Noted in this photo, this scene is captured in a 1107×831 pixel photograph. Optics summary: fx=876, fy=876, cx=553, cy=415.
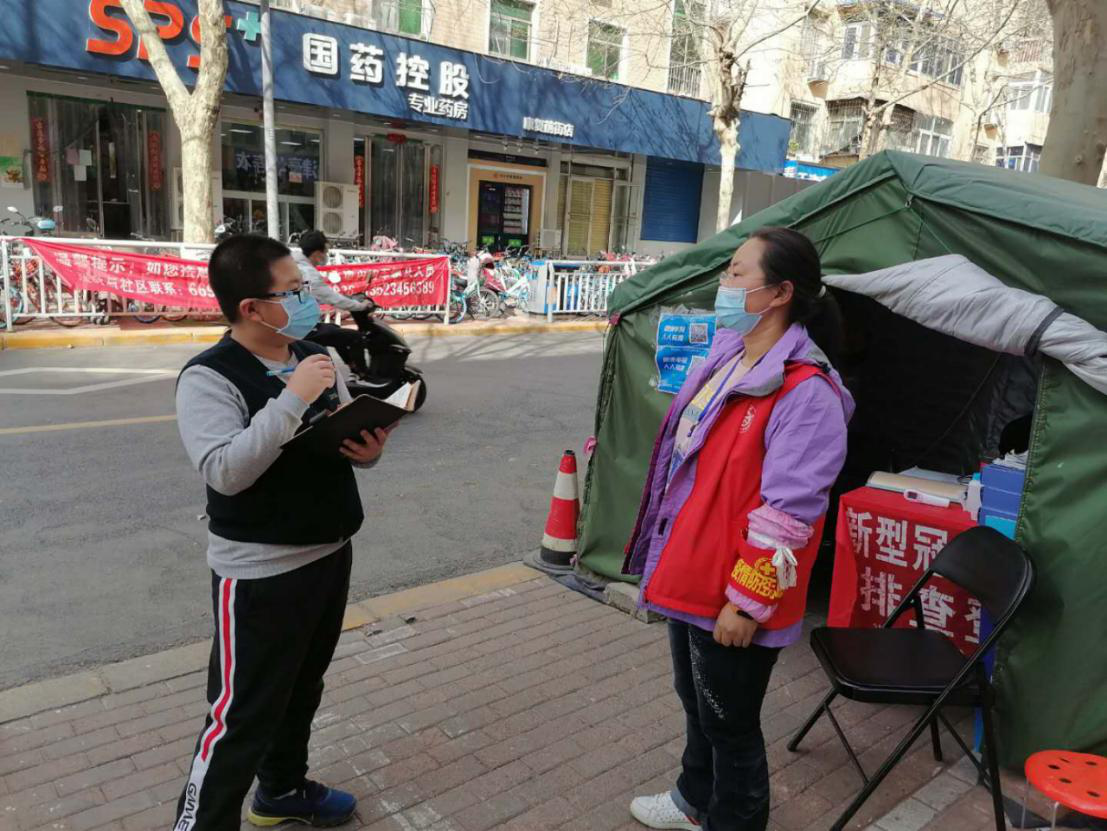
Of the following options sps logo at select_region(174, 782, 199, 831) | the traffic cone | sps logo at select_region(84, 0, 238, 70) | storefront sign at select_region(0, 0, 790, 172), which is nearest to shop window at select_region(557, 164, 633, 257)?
storefront sign at select_region(0, 0, 790, 172)

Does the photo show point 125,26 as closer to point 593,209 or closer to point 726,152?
point 726,152

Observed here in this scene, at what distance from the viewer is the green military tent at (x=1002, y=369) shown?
2.99 m

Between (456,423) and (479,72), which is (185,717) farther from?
(479,72)

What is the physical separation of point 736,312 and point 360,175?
56.2 feet

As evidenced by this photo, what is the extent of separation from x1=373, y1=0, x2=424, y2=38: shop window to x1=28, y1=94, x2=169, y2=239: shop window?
4.70 meters

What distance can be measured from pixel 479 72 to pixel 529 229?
Result: 5.33m

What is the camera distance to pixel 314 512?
232 centimetres

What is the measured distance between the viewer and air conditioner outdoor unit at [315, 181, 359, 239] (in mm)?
17219

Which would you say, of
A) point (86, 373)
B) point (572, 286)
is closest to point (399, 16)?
point (572, 286)

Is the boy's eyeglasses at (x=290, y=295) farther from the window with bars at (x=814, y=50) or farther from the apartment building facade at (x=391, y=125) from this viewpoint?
the window with bars at (x=814, y=50)

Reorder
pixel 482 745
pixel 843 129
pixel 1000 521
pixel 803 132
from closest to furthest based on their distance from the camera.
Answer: pixel 482 745
pixel 1000 521
pixel 803 132
pixel 843 129

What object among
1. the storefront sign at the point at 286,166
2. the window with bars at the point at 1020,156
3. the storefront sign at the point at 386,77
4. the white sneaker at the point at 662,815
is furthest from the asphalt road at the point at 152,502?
the window with bars at the point at 1020,156

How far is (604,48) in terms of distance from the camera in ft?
69.5

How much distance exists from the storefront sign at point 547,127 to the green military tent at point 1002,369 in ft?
45.9
